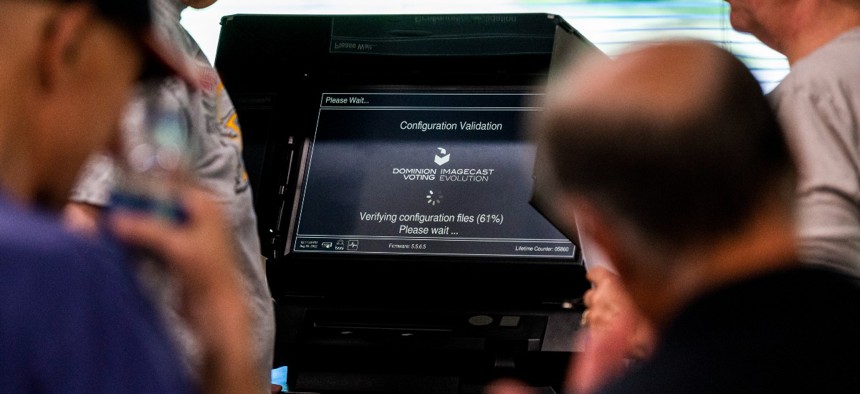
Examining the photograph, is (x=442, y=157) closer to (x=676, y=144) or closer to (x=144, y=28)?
(x=676, y=144)

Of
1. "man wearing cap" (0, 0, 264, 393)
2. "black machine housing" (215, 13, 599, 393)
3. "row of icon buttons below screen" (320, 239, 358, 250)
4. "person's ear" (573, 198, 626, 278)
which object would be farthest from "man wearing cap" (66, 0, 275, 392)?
"man wearing cap" (0, 0, 264, 393)

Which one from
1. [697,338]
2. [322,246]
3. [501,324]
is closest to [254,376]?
[697,338]

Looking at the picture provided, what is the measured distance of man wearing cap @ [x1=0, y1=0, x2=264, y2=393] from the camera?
0.66 meters

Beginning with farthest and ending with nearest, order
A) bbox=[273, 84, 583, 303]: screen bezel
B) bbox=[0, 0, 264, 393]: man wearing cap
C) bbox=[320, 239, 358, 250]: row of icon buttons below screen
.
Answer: bbox=[320, 239, 358, 250]: row of icon buttons below screen → bbox=[273, 84, 583, 303]: screen bezel → bbox=[0, 0, 264, 393]: man wearing cap

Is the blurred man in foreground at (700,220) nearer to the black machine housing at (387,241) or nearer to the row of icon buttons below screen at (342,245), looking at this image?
the black machine housing at (387,241)

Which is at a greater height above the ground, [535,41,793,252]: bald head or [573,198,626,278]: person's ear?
[535,41,793,252]: bald head

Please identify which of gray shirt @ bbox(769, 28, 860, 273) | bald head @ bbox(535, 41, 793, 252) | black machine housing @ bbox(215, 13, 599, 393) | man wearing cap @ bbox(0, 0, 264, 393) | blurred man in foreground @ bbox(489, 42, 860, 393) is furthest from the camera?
black machine housing @ bbox(215, 13, 599, 393)

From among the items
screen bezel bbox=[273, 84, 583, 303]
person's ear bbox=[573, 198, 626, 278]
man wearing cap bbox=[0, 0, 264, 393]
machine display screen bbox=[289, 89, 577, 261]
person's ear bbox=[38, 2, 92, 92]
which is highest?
person's ear bbox=[38, 2, 92, 92]

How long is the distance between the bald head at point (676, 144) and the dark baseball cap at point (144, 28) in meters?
0.39

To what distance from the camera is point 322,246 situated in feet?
8.91

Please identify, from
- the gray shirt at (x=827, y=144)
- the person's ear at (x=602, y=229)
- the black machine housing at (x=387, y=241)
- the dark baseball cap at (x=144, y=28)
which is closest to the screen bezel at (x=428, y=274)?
the black machine housing at (x=387, y=241)

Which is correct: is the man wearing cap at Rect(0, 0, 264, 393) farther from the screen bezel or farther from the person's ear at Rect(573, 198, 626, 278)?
the screen bezel

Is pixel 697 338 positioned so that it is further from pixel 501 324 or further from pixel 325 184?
pixel 325 184

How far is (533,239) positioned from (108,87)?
1.85 metres
